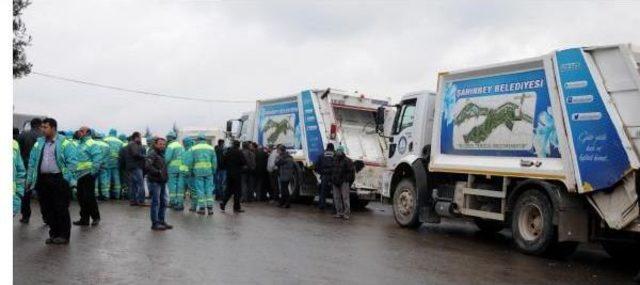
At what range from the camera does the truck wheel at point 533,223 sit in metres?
9.47

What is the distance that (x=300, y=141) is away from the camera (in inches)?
709

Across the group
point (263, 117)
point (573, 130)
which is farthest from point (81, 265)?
point (263, 117)

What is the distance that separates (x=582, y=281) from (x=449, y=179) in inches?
172

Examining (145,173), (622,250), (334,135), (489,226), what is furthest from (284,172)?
(622,250)

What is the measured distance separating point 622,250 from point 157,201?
7400mm

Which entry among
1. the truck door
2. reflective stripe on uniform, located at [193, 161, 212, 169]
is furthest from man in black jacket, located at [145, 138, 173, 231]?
the truck door

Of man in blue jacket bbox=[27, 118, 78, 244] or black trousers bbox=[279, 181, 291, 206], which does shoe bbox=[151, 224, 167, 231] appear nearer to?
man in blue jacket bbox=[27, 118, 78, 244]

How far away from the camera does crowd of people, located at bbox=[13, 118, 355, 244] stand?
356 inches

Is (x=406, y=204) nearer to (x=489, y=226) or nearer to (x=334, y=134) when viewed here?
(x=489, y=226)

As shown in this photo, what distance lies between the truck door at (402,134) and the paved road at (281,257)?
1.53 metres

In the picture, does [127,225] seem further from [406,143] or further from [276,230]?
[406,143]

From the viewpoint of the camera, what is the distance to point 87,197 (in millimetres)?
11078

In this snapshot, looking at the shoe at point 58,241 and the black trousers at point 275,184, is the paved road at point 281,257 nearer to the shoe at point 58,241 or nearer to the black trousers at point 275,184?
the shoe at point 58,241

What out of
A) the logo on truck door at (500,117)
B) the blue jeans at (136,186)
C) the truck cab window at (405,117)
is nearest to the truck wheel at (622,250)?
the logo on truck door at (500,117)
